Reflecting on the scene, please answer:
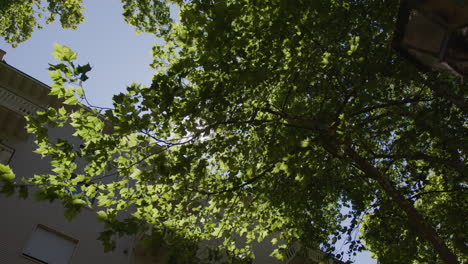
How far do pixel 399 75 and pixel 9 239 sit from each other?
12.1m

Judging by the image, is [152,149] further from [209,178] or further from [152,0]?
[152,0]

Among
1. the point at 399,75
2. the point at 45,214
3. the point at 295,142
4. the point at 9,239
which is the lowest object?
the point at 9,239

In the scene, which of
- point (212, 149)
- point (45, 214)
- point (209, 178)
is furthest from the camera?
point (45, 214)

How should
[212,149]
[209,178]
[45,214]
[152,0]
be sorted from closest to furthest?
[212,149]
[209,178]
[45,214]
[152,0]

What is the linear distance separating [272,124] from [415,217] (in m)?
3.88

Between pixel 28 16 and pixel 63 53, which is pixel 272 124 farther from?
pixel 28 16

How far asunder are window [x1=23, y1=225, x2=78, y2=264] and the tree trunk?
9770mm

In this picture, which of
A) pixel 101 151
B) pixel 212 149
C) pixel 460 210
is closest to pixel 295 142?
pixel 212 149

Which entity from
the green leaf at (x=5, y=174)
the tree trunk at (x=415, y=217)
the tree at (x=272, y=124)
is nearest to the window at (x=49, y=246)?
the tree at (x=272, y=124)

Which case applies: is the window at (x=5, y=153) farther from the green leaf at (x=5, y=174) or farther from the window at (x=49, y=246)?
the green leaf at (x=5, y=174)

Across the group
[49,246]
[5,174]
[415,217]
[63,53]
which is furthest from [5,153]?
[415,217]

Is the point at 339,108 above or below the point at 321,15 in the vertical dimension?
below

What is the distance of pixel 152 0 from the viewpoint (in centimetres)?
1670

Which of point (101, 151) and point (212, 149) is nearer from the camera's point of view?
point (101, 151)
